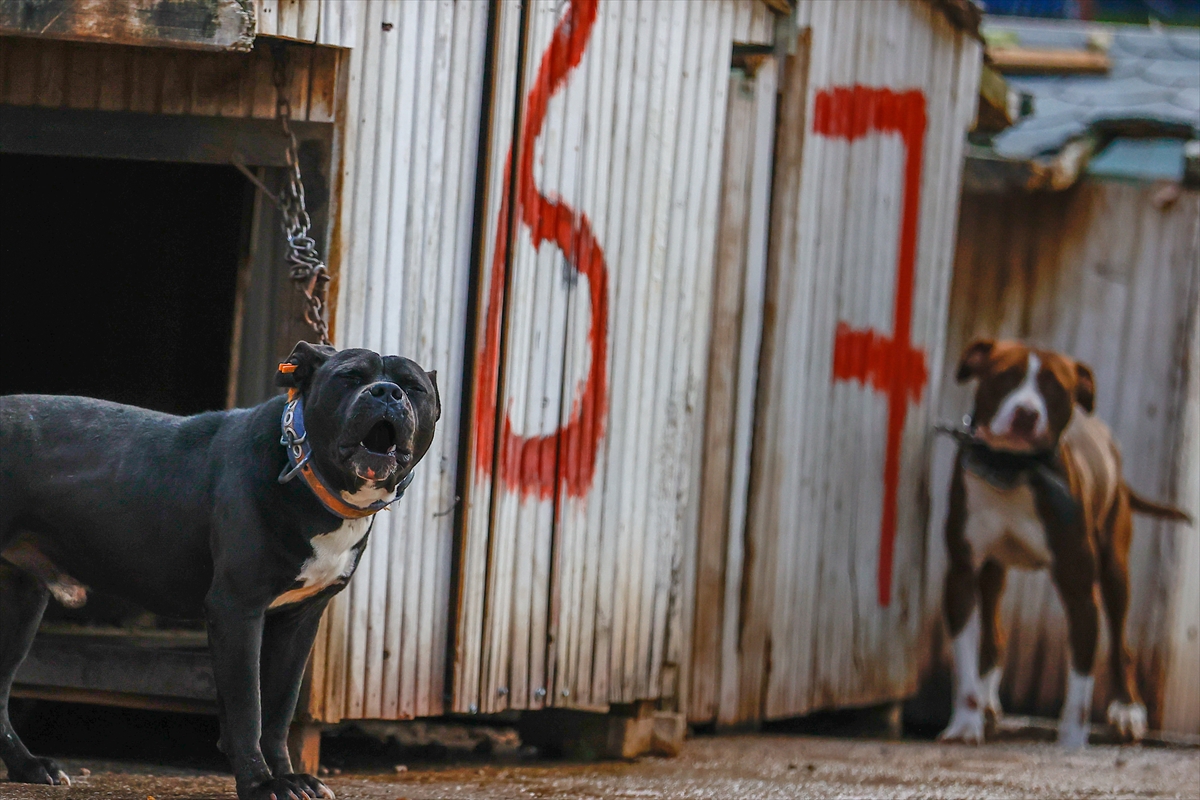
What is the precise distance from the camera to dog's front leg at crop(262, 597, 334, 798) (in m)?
4.56

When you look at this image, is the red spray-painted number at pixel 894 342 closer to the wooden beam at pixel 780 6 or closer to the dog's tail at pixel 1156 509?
the wooden beam at pixel 780 6

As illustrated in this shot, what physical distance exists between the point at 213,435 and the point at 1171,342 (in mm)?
6554

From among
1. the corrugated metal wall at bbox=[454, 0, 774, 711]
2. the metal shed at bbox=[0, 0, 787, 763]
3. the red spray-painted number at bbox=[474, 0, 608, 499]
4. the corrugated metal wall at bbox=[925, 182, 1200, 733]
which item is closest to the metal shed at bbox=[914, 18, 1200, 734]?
the corrugated metal wall at bbox=[925, 182, 1200, 733]

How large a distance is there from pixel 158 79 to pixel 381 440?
6.90 feet

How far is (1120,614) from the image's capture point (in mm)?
8852

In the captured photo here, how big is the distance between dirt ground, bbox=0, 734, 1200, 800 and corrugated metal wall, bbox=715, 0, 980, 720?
0.58 meters

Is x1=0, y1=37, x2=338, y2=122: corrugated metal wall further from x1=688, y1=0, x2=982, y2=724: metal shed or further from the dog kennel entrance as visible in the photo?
x1=688, y1=0, x2=982, y2=724: metal shed

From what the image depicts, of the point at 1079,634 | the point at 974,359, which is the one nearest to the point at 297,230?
the point at 974,359

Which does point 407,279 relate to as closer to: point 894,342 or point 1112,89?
point 894,342

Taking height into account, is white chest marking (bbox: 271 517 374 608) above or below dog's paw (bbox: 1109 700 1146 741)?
above

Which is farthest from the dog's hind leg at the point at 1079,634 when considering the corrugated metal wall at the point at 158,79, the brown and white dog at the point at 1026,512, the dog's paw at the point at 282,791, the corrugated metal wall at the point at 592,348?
the dog's paw at the point at 282,791

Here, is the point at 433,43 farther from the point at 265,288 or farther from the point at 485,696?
the point at 485,696

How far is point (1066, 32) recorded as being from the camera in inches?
463

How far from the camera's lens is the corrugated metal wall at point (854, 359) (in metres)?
7.46
